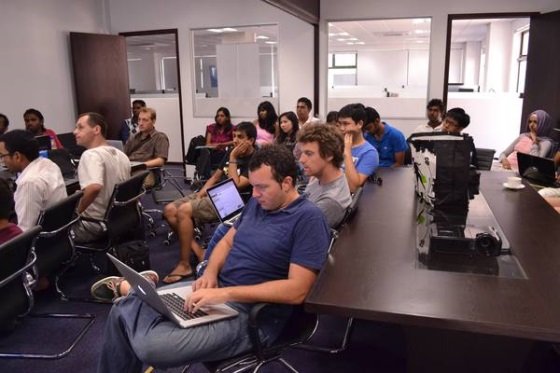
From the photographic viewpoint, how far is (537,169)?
3.31 meters

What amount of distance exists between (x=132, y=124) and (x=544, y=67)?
5.43 metres

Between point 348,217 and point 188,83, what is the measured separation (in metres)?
5.40

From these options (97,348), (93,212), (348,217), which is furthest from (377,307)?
(93,212)

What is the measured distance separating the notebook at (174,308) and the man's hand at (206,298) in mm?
47

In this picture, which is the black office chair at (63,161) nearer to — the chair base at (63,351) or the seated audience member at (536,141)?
the chair base at (63,351)

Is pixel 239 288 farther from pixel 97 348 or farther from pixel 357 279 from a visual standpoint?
pixel 97 348

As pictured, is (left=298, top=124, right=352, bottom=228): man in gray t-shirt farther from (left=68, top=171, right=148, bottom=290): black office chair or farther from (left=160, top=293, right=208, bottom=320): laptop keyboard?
(left=68, top=171, right=148, bottom=290): black office chair

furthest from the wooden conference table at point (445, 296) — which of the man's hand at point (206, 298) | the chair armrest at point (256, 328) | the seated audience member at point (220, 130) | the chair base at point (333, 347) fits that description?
the seated audience member at point (220, 130)

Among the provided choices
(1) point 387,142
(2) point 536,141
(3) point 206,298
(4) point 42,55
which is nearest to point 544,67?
(2) point 536,141

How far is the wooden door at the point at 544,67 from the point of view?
5535mm

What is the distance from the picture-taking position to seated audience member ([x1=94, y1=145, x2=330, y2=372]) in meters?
1.63

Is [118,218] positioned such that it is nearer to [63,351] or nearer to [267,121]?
[63,351]

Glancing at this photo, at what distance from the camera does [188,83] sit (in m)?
7.12

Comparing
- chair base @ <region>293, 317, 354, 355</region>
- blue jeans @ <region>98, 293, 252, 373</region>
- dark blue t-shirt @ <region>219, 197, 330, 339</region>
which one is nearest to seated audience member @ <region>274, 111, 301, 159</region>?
chair base @ <region>293, 317, 354, 355</region>
